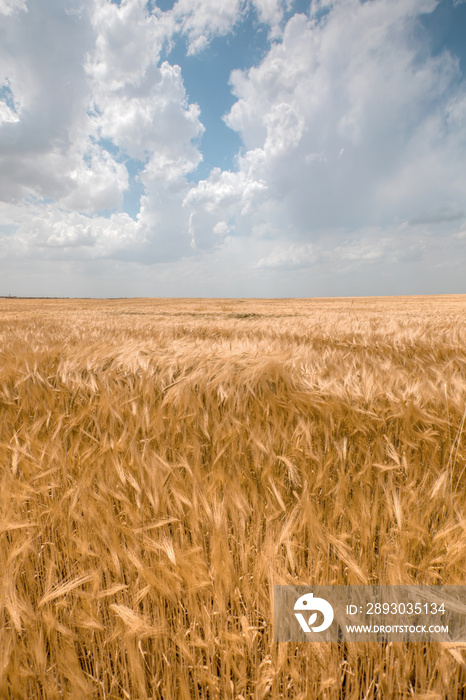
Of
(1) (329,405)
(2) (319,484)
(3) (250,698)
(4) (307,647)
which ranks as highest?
(1) (329,405)

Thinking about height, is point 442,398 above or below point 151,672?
above

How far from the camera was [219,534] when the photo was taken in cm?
85

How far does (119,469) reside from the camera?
3.79 feet

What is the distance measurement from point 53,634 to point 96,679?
15cm

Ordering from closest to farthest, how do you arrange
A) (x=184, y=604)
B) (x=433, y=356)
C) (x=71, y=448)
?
1. (x=184, y=604)
2. (x=71, y=448)
3. (x=433, y=356)

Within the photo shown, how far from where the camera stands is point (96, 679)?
690 mm

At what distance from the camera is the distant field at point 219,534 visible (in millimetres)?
695

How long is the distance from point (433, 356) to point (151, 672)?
3.29 meters

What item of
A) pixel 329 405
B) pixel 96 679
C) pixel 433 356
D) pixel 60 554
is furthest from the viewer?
pixel 433 356

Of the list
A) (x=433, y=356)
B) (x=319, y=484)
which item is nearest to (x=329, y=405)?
(x=319, y=484)

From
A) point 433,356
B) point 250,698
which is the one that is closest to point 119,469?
point 250,698

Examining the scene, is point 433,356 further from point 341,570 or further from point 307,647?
point 307,647

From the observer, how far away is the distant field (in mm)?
695

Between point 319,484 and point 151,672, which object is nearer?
point 151,672
